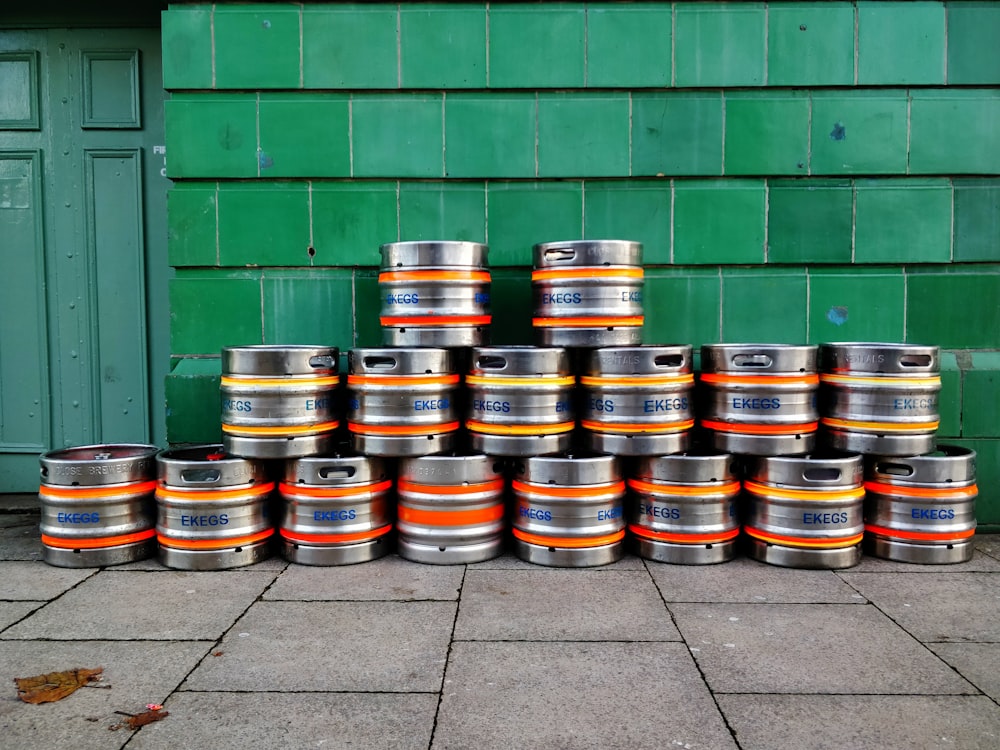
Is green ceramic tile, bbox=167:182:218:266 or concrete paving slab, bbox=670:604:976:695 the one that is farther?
green ceramic tile, bbox=167:182:218:266

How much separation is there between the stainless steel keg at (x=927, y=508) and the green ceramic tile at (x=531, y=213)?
2385 mm

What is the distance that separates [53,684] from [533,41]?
14.4 ft

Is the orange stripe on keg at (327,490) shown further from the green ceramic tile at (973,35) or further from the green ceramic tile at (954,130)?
the green ceramic tile at (973,35)

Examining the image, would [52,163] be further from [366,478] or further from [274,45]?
[366,478]

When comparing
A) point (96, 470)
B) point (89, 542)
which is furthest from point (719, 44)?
point (89, 542)

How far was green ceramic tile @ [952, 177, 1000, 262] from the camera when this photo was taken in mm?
5262

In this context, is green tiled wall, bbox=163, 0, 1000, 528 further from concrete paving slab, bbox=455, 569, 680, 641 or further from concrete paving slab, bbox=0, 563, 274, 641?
concrete paving slab, bbox=455, 569, 680, 641

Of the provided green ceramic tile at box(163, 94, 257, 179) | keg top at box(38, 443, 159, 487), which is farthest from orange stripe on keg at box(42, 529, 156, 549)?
green ceramic tile at box(163, 94, 257, 179)

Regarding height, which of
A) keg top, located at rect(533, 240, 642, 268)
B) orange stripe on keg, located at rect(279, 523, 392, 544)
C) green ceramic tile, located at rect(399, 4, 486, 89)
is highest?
green ceramic tile, located at rect(399, 4, 486, 89)

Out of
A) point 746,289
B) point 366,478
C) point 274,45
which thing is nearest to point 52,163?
point 274,45

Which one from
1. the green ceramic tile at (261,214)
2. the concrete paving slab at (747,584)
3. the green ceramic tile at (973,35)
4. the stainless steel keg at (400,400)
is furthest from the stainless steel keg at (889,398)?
the green ceramic tile at (261,214)

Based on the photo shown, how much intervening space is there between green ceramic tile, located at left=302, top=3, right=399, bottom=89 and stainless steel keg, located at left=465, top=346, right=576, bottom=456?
2092 mm

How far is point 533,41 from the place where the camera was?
17.0ft

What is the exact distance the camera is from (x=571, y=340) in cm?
451
